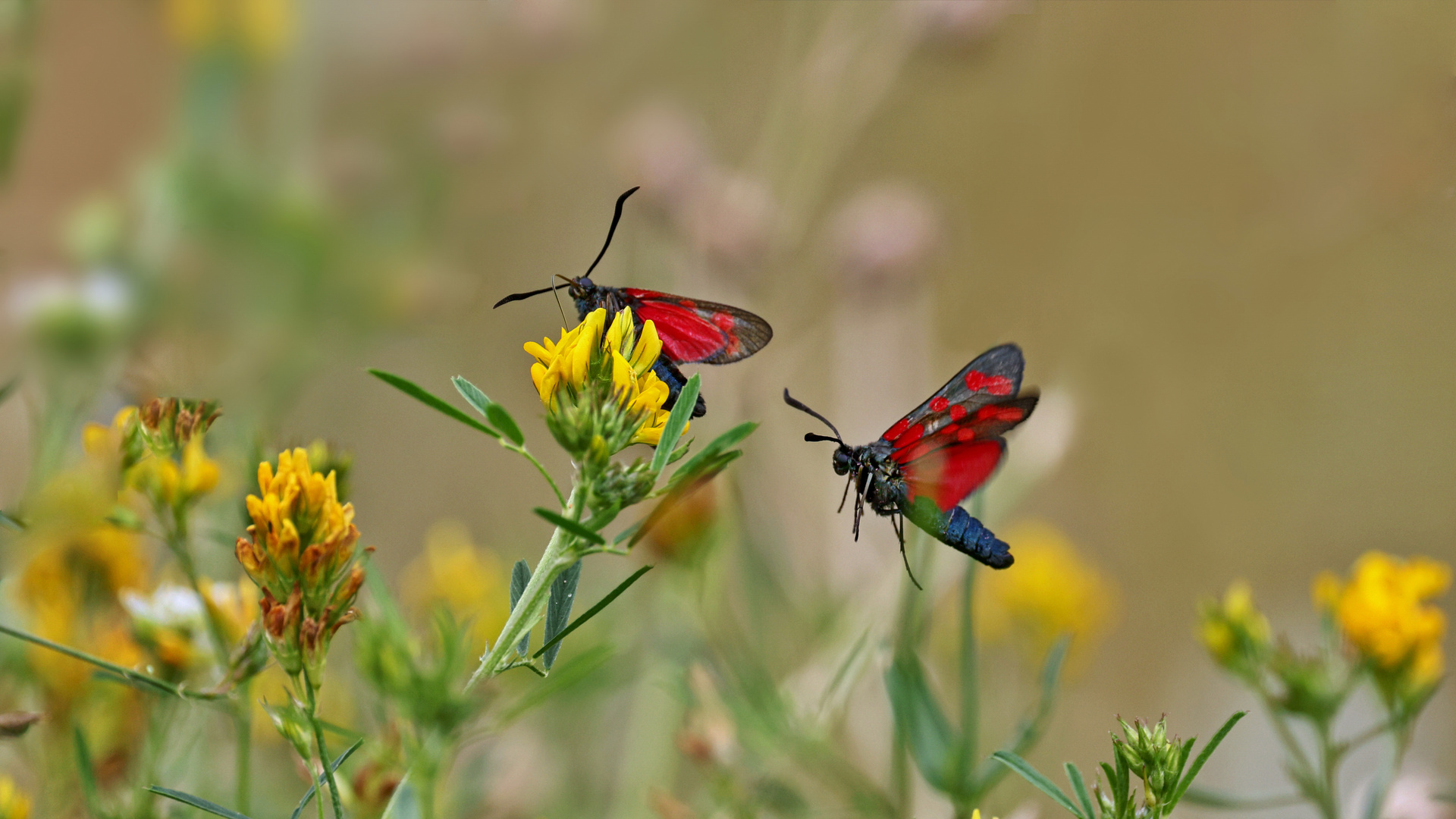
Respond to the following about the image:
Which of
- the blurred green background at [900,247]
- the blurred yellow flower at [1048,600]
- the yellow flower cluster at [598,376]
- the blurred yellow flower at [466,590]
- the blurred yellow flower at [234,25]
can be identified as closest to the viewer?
the yellow flower cluster at [598,376]

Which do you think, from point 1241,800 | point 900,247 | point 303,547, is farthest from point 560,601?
point 900,247

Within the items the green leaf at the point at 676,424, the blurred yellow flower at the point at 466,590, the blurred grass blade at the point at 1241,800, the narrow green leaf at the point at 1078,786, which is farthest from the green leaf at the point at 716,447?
the blurred yellow flower at the point at 466,590

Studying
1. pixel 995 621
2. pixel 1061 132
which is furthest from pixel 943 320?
pixel 995 621

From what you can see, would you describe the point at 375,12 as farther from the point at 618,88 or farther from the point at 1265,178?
the point at 1265,178

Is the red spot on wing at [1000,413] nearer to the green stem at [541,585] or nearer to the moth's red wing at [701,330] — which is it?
the moth's red wing at [701,330]

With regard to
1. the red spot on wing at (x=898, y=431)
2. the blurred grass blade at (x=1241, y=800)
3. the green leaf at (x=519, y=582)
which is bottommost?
the blurred grass blade at (x=1241, y=800)

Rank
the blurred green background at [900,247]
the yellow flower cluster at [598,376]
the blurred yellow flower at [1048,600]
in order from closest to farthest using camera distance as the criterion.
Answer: the yellow flower cluster at [598,376] → the blurred yellow flower at [1048,600] → the blurred green background at [900,247]

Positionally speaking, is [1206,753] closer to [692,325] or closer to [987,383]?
[987,383]

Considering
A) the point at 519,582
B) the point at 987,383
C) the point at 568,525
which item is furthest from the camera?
the point at 987,383
